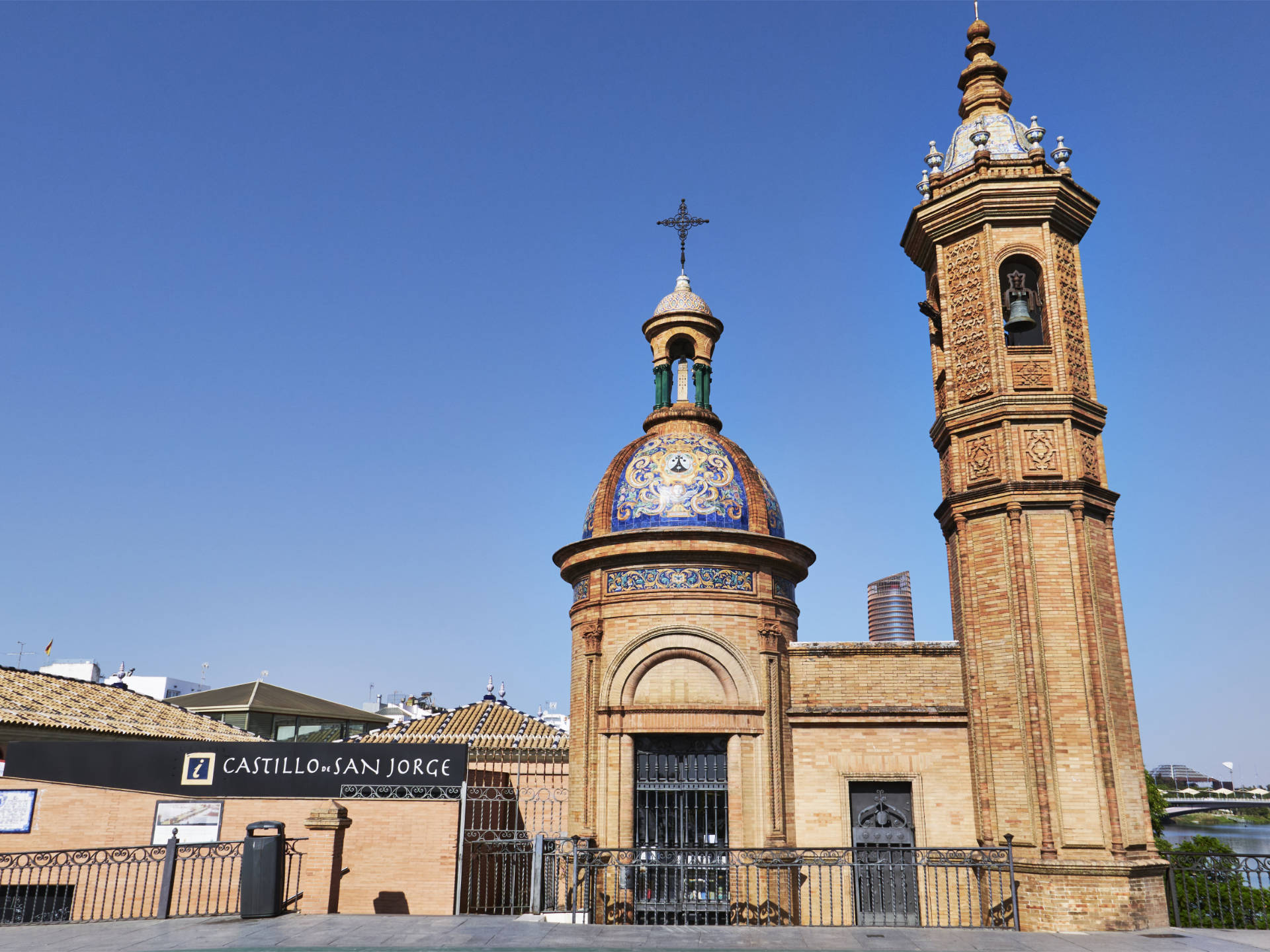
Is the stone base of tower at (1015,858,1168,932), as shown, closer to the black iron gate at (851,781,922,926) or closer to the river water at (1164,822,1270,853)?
the black iron gate at (851,781,922,926)

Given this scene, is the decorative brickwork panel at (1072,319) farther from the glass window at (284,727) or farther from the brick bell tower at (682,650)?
the glass window at (284,727)

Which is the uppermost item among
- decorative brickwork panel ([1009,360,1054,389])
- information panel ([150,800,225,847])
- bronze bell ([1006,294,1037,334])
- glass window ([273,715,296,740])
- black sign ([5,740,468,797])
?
bronze bell ([1006,294,1037,334])

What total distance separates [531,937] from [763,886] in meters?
5.47

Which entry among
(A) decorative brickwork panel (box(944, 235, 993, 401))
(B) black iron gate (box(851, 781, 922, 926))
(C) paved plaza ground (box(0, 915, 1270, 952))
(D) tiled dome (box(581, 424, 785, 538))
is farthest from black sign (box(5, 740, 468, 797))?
(A) decorative brickwork panel (box(944, 235, 993, 401))

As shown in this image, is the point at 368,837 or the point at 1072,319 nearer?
the point at 1072,319

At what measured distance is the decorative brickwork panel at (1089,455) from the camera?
50.7 ft

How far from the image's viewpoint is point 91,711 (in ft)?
82.5

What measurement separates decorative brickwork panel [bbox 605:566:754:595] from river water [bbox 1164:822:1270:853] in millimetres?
79013

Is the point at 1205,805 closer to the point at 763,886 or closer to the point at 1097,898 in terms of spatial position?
the point at 1097,898

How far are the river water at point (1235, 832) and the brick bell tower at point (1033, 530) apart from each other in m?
78.2

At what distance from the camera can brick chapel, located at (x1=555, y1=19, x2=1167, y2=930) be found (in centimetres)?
1429

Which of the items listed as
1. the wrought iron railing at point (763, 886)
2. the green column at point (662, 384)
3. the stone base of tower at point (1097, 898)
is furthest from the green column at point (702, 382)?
the stone base of tower at point (1097, 898)

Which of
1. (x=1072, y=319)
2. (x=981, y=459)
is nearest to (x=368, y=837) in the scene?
(x=981, y=459)

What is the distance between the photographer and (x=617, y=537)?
1794 cm
